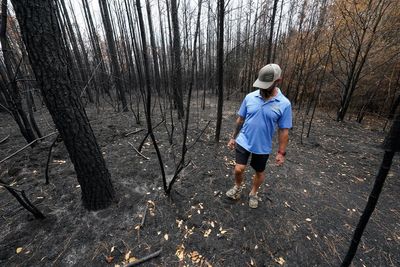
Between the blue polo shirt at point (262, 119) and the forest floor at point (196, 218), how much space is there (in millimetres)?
954

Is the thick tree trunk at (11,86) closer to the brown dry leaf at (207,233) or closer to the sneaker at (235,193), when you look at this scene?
the brown dry leaf at (207,233)

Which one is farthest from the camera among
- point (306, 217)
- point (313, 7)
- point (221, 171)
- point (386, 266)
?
point (313, 7)

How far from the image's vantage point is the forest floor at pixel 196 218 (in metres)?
1.80

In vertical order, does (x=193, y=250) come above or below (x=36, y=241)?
below

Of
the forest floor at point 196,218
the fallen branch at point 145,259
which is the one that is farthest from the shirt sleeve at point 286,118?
the fallen branch at point 145,259

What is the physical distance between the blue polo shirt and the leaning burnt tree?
5.76 feet

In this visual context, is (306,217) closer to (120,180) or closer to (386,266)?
(386,266)

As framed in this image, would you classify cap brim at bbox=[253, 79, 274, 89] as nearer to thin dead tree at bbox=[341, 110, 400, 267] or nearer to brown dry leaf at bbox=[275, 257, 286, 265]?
thin dead tree at bbox=[341, 110, 400, 267]

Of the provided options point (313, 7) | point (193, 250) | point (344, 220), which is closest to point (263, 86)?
point (193, 250)

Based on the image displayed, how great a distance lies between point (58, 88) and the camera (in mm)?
1587

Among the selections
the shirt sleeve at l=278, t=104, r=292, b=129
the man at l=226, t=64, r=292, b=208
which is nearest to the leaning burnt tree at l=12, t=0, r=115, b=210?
the man at l=226, t=64, r=292, b=208

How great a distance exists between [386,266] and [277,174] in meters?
1.65

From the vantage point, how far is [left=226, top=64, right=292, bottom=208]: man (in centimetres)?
188

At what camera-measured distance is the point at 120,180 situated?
9.13ft
